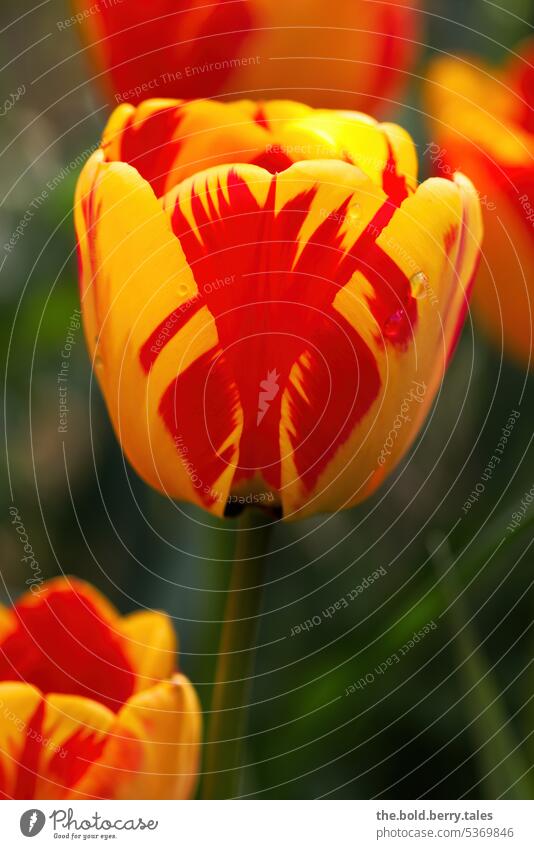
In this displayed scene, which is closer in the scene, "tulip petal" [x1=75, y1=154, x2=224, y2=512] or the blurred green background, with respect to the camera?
"tulip petal" [x1=75, y1=154, x2=224, y2=512]

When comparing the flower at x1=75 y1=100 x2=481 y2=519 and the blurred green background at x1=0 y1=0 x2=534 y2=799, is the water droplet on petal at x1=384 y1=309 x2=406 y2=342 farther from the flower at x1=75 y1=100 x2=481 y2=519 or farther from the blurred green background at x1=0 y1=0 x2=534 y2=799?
the blurred green background at x1=0 y1=0 x2=534 y2=799

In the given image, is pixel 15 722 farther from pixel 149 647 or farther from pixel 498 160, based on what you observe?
pixel 498 160

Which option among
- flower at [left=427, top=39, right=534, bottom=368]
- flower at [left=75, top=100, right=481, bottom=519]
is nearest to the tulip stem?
flower at [left=75, top=100, right=481, bottom=519]

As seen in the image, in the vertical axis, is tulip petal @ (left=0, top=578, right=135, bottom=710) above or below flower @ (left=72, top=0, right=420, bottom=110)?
below

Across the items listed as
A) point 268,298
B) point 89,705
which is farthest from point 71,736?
point 268,298

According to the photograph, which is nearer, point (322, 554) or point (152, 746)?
point (152, 746)
